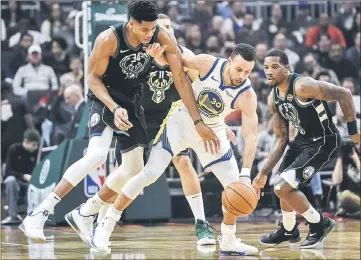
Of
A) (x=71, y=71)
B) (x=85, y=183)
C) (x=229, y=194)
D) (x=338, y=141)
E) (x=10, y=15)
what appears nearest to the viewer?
(x=229, y=194)

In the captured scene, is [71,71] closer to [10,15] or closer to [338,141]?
[10,15]

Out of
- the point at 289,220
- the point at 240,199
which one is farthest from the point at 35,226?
the point at 289,220

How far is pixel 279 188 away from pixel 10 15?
33.6 feet

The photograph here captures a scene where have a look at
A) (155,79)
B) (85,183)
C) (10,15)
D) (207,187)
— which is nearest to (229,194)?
(155,79)

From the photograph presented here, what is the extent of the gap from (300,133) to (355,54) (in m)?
9.11

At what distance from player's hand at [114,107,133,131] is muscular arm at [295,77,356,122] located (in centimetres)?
182

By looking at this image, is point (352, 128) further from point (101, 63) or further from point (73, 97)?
point (73, 97)

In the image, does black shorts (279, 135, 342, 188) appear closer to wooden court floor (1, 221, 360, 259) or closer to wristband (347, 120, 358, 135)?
wristband (347, 120, 358, 135)

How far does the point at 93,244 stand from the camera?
27.1 feet

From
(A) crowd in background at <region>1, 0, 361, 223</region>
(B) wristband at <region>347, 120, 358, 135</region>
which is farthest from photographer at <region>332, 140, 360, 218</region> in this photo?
(B) wristband at <region>347, 120, 358, 135</region>

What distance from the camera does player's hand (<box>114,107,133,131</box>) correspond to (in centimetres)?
786

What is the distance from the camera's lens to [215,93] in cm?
836

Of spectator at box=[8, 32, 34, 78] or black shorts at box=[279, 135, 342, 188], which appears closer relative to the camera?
black shorts at box=[279, 135, 342, 188]

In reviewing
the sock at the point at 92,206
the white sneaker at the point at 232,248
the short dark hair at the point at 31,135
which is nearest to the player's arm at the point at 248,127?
the white sneaker at the point at 232,248
